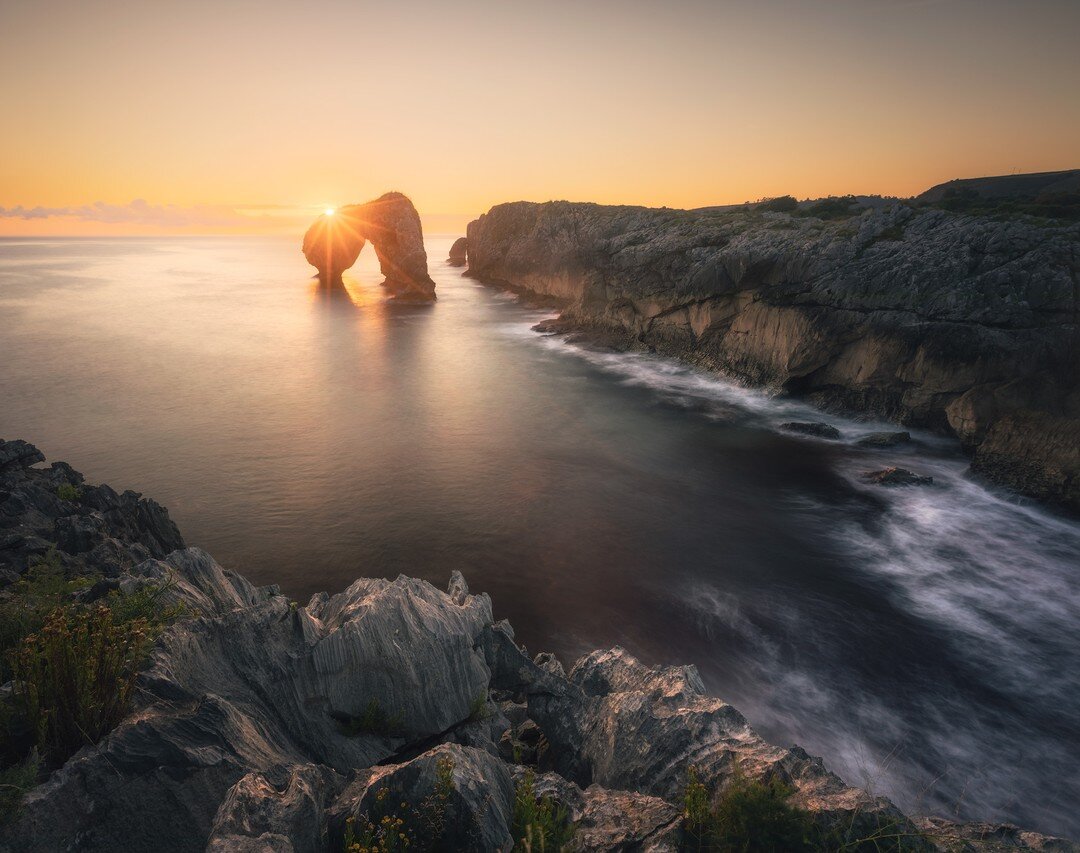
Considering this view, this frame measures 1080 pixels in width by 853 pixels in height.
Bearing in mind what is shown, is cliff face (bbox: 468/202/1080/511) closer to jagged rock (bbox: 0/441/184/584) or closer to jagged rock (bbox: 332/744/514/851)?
jagged rock (bbox: 332/744/514/851)

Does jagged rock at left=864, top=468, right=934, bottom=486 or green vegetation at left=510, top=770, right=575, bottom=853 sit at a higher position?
green vegetation at left=510, top=770, right=575, bottom=853

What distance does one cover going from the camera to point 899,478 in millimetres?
27250

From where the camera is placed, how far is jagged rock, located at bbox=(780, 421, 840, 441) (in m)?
33.1

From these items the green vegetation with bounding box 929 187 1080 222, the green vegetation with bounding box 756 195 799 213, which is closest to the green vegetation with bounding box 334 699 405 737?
the green vegetation with bounding box 929 187 1080 222

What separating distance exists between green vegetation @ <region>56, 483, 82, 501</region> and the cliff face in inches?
1495

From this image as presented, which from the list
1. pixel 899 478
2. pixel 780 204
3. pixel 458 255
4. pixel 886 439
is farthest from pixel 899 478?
pixel 458 255

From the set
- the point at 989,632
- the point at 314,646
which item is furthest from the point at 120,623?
the point at 989,632

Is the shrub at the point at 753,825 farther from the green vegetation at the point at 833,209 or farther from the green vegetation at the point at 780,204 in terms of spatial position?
the green vegetation at the point at 780,204

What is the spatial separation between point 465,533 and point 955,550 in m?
20.2

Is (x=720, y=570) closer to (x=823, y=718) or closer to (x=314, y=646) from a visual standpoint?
(x=823, y=718)

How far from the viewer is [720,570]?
21.1m

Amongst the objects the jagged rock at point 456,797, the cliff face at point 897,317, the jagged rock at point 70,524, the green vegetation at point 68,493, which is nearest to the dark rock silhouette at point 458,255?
the cliff face at point 897,317

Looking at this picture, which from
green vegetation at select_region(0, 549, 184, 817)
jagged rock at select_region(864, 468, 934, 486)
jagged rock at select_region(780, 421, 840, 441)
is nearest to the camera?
green vegetation at select_region(0, 549, 184, 817)

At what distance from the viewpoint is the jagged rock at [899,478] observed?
27.2 meters
